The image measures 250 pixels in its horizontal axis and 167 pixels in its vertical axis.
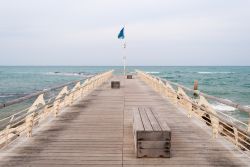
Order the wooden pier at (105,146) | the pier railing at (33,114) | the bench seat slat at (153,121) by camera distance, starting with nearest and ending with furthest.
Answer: the wooden pier at (105,146), the bench seat slat at (153,121), the pier railing at (33,114)

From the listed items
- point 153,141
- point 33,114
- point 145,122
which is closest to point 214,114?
point 145,122

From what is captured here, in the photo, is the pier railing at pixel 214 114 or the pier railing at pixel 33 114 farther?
the pier railing at pixel 33 114

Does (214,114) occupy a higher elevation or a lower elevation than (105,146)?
higher

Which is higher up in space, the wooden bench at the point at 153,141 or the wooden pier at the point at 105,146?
the wooden bench at the point at 153,141

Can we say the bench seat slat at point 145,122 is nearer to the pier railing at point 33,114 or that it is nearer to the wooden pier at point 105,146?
the wooden pier at point 105,146

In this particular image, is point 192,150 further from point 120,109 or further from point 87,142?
point 120,109

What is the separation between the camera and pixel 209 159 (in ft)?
18.5

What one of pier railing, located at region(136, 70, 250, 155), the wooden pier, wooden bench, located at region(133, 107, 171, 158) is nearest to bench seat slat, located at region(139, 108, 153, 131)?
wooden bench, located at region(133, 107, 171, 158)

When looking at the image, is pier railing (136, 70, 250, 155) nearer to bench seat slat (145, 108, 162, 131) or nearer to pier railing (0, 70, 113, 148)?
bench seat slat (145, 108, 162, 131)

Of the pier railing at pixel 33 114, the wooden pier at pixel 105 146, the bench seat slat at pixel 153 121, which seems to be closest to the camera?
the wooden pier at pixel 105 146

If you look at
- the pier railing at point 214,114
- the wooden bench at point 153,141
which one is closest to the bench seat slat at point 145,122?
the wooden bench at point 153,141

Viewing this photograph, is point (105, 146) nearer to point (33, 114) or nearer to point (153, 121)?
point (153, 121)

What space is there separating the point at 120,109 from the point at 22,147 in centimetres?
558

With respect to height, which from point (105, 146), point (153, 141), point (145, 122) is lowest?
point (105, 146)
